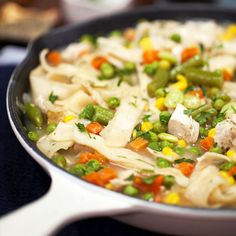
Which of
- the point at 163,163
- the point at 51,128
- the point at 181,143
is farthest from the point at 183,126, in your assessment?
the point at 51,128

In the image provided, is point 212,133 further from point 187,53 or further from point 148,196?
point 187,53

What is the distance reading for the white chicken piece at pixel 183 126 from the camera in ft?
9.89

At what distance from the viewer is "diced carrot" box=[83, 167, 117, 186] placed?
261 centimetres

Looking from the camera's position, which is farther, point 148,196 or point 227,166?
point 227,166

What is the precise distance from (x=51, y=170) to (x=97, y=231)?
0.53m

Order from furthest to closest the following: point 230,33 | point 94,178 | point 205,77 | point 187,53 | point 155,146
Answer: point 230,33 → point 187,53 → point 205,77 → point 155,146 → point 94,178

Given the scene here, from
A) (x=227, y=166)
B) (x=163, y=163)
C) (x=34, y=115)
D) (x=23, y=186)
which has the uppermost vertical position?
(x=227, y=166)

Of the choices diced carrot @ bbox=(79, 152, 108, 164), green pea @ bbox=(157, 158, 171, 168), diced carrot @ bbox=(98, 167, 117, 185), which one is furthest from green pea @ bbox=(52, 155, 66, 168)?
green pea @ bbox=(157, 158, 171, 168)

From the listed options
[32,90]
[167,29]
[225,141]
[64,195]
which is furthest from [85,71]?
[64,195]

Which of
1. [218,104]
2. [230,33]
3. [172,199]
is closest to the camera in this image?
[172,199]

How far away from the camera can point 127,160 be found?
9.28 feet

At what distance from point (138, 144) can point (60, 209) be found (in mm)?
904

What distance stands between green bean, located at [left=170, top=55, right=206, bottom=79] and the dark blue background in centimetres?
134

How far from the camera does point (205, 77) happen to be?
357 cm
